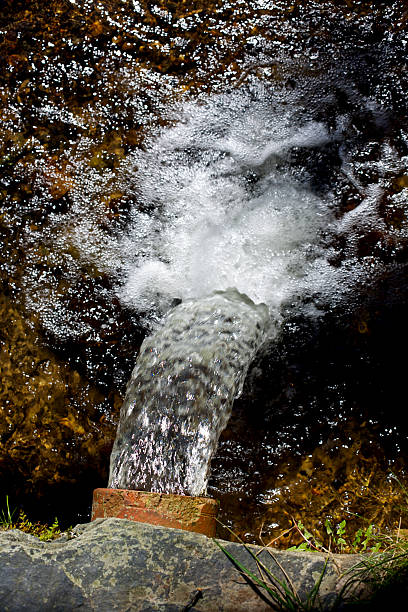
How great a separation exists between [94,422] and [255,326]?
1.08m

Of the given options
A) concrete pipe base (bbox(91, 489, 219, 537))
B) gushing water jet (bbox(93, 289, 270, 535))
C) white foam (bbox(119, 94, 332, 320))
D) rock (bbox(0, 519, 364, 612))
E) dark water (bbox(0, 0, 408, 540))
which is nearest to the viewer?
rock (bbox(0, 519, 364, 612))

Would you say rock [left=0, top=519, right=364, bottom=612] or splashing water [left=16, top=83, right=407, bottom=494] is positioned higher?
splashing water [left=16, top=83, right=407, bottom=494]

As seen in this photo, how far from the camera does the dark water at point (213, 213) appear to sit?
105 inches

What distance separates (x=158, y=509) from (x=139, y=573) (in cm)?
26

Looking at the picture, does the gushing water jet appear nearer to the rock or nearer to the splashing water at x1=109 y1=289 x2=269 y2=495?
the splashing water at x1=109 y1=289 x2=269 y2=495

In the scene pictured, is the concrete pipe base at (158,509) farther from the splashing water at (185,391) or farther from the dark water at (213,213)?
the dark water at (213,213)

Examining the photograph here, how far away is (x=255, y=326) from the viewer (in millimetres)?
2713

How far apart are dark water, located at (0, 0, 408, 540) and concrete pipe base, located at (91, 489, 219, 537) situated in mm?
917

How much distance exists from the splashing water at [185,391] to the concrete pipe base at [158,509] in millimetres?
296

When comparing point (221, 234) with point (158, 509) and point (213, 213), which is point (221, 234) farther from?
point (158, 509)

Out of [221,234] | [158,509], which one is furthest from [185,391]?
[221,234]

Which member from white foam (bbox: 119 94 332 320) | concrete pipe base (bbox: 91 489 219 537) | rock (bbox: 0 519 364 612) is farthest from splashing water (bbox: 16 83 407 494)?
rock (bbox: 0 519 364 612)

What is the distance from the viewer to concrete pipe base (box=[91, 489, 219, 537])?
5.64 ft

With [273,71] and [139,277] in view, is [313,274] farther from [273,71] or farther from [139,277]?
[273,71]
